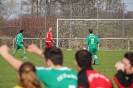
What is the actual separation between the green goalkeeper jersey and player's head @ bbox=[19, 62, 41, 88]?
408mm

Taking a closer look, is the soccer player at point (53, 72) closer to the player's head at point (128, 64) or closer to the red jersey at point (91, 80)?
the red jersey at point (91, 80)

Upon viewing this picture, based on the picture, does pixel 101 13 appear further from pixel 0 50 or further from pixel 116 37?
pixel 0 50

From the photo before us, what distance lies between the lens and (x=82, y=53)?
5.98 metres

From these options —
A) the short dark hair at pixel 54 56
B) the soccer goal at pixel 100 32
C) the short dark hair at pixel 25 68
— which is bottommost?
the soccer goal at pixel 100 32

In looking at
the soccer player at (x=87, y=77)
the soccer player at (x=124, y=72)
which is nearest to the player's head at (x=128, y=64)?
the soccer player at (x=124, y=72)

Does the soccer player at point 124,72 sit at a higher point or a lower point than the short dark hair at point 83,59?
lower

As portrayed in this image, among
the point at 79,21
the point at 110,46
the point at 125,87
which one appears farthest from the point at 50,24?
the point at 125,87

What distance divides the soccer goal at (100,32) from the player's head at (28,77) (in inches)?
1291

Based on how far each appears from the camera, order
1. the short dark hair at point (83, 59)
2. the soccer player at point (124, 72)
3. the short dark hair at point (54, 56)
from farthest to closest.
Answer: the soccer player at point (124, 72) < the short dark hair at point (83, 59) < the short dark hair at point (54, 56)

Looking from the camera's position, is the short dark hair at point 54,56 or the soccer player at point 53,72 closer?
the soccer player at point 53,72

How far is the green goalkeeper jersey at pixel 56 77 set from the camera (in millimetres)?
5465

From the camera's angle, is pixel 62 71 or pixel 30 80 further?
pixel 62 71

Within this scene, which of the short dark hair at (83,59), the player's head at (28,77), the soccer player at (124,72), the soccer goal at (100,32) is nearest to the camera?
the player's head at (28,77)

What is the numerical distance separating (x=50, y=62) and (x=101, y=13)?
35240 mm
